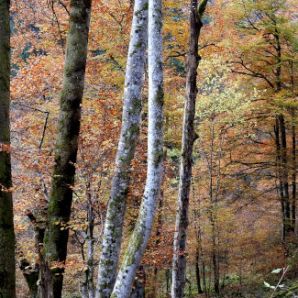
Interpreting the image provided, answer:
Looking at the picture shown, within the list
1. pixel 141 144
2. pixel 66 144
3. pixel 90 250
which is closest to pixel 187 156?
pixel 66 144

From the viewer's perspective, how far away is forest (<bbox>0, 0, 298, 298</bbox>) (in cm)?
445

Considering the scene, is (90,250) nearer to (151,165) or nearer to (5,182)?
(151,165)

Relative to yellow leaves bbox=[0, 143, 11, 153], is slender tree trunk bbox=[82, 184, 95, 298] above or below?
below

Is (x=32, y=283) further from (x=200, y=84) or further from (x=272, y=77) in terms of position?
(x=272, y=77)

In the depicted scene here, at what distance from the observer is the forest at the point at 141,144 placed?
445 centimetres

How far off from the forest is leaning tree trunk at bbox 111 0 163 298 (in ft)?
0.05

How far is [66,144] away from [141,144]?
5.10 metres

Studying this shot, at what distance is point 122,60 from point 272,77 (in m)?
5.95

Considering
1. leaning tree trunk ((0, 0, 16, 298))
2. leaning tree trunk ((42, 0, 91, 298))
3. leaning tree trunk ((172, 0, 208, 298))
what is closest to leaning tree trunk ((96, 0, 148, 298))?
leaning tree trunk ((172, 0, 208, 298))

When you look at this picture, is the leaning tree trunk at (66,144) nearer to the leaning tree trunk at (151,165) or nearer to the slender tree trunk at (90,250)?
the leaning tree trunk at (151,165)

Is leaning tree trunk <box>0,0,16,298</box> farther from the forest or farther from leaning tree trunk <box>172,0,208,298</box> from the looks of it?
leaning tree trunk <box>172,0,208,298</box>

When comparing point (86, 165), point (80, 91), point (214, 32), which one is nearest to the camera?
point (80, 91)

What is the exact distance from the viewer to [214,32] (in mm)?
13484

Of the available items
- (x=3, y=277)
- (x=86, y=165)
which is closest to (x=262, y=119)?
(x=86, y=165)
